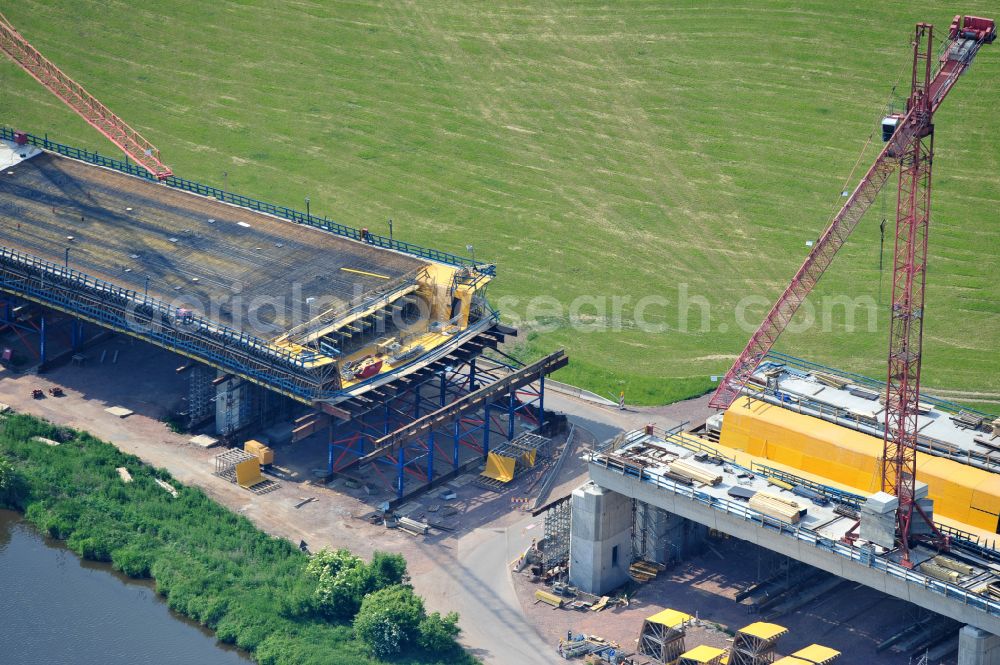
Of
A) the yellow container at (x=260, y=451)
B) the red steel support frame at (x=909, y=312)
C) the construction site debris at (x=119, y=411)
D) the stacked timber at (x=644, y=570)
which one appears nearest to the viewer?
the red steel support frame at (x=909, y=312)

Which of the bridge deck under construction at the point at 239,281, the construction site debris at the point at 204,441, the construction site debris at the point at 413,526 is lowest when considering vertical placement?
the construction site debris at the point at 413,526

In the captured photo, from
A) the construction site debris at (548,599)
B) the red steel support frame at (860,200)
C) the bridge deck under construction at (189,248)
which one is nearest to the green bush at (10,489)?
the bridge deck under construction at (189,248)

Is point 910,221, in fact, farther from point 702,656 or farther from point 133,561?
point 133,561

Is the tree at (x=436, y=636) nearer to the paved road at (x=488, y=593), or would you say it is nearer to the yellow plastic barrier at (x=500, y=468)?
the paved road at (x=488, y=593)

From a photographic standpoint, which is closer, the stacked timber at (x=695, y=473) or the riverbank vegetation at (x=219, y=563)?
the riverbank vegetation at (x=219, y=563)

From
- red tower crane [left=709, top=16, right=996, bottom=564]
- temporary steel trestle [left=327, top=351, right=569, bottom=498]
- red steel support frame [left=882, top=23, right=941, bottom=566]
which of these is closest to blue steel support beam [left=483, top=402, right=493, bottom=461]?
temporary steel trestle [left=327, top=351, right=569, bottom=498]

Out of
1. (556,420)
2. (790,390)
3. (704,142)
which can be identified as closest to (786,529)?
(790,390)

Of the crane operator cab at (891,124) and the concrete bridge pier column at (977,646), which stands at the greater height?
the crane operator cab at (891,124)

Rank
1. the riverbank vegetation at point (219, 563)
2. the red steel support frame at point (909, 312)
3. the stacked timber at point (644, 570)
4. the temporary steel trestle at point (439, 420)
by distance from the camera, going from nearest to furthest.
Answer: the red steel support frame at point (909, 312)
the riverbank vegetation at point (219, 563)
the stacked timber at point (644, 570)
the temporary steel trestle at point (439, 420)
